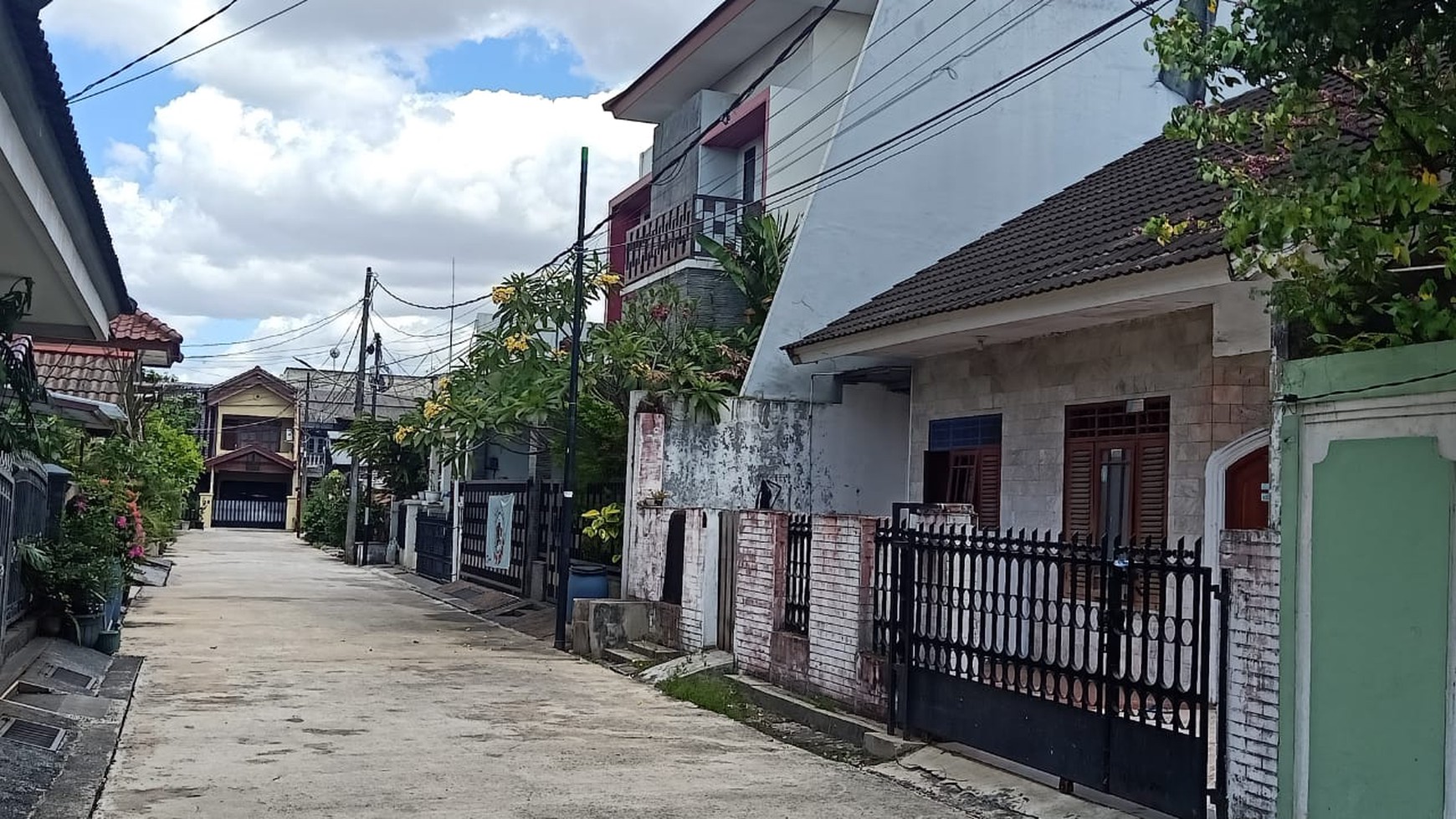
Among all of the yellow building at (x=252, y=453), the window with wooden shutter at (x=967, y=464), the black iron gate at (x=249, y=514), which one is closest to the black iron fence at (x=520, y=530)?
the window with wooden shutter at (x=967, y=464)

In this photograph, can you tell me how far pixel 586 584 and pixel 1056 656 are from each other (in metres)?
9.63

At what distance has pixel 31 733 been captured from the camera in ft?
31.9

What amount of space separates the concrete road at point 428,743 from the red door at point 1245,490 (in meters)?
3.62

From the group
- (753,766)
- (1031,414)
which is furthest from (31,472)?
(1031,414)

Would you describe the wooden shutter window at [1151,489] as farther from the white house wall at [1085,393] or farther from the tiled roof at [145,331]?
the tiled roof at [145,331]

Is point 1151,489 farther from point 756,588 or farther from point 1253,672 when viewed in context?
point 1253,672

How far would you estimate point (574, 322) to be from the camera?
671 inches

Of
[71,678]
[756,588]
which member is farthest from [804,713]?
[71,678]

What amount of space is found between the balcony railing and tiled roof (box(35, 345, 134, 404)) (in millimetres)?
8037

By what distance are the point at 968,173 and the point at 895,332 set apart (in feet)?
10.3

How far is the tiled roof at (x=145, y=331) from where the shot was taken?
64.6 feet

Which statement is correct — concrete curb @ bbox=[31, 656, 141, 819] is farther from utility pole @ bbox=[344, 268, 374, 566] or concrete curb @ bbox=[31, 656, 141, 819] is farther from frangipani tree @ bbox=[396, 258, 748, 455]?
utility pole @ bbox=[344, 268, 374, 566]

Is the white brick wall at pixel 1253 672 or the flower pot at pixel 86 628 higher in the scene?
the white brick wall at pixel 1253 672

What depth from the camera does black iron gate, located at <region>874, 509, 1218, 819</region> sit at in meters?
7.38
